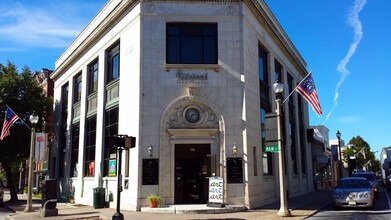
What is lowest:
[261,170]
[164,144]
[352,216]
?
[352,216]

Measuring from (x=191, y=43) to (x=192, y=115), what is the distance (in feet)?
12.9

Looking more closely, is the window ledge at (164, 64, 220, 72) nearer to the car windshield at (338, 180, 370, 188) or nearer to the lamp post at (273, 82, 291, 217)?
the lamp post at (273, 82, 291, 217)

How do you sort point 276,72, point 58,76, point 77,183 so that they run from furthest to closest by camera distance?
point 58,76
point 276,72
point 77,183

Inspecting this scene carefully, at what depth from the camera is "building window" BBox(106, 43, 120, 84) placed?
894 inches

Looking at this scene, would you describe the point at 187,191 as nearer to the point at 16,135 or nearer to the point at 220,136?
the point at 220,136

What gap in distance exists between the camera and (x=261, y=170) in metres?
21.0

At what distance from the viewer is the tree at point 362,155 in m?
84.1

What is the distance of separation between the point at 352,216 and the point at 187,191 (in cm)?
773

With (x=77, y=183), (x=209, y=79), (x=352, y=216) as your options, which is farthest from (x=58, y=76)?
(x=352, y=216)

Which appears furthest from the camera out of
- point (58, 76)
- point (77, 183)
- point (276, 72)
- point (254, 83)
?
point (58, 76)

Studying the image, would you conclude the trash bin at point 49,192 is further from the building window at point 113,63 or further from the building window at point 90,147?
the building window at point 113,63

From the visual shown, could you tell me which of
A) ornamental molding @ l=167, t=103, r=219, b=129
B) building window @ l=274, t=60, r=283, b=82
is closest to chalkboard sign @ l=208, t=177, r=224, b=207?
ornamental molding @ l=167, t=103, r=219, b=129

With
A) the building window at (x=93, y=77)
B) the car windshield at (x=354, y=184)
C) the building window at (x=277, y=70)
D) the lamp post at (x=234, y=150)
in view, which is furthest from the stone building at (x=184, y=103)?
the building window at (x=277, y=70)

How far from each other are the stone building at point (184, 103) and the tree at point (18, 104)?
34.8 ft
